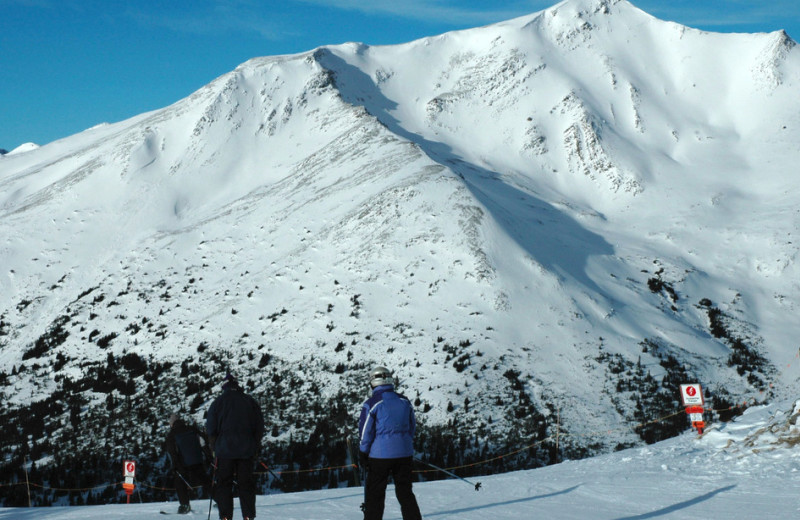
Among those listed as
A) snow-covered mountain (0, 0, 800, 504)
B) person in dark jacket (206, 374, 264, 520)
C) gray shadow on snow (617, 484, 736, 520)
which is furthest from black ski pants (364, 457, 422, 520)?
snow-covered mountain (0, 0, 800, 504)

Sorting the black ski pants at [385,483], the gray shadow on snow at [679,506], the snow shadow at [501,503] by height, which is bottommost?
the gray shadow on snow at [679,506]

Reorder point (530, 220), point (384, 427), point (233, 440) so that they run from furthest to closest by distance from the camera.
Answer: point (530, 220), point (233, 440), point (384, 427)

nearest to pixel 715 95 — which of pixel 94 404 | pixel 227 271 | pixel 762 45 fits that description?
pixel 762 45

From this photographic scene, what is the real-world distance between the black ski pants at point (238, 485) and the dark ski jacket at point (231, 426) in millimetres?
169

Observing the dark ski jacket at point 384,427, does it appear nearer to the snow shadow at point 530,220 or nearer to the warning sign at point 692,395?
the warning sign at point 692,395

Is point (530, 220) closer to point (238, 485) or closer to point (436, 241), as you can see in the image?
point (436, 241)

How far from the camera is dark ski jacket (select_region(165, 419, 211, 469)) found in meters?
13.0

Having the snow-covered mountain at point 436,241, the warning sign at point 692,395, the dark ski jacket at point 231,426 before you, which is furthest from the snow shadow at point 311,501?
the snow-covered mountain at point 436,241

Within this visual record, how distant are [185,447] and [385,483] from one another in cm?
603

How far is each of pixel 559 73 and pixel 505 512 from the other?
9355 cm

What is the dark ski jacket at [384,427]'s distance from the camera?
8266 mm

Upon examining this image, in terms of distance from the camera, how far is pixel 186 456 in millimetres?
12953

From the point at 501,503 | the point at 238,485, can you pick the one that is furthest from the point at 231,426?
the point at 501,503

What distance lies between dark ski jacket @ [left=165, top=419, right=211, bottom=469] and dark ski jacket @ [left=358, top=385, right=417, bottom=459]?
580cm
